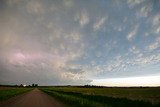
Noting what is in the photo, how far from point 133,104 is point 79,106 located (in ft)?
22.4

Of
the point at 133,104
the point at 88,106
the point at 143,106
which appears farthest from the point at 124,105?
the point at 88,106

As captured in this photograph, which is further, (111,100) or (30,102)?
(30,102)

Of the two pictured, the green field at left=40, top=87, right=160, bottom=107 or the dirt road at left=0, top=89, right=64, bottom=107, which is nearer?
the green field at left=40, top=87, right=160, bottom=107

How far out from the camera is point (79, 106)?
24.7 m

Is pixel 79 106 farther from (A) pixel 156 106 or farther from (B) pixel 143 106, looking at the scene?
(A) pixel 156 106

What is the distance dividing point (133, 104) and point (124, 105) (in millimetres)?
1192

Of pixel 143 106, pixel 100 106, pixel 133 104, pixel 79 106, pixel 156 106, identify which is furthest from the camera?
pixel 79 106

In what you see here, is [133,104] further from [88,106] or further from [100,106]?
[88,106]

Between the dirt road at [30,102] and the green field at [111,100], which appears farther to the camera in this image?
the dirt road at [30,102]

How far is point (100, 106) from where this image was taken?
2278 centimetres

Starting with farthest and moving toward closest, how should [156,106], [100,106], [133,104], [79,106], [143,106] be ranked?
[79,106] < [100,106] < [133,104] < [143,106] < [156,106]

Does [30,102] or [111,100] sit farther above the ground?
[111,100]

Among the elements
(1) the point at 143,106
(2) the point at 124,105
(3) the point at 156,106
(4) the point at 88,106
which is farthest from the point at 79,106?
(3) the point at 156,106

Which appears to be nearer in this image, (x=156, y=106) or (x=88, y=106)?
(x=156, y=106)
